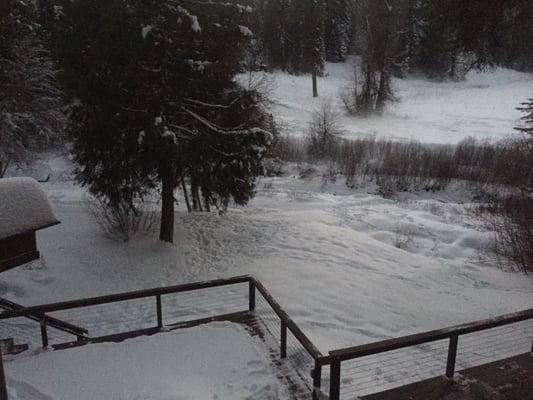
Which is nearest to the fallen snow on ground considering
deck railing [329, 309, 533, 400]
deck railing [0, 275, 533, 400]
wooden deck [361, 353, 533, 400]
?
deck railing [0, 275, 533, 400]

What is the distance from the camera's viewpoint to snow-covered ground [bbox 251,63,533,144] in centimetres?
3156

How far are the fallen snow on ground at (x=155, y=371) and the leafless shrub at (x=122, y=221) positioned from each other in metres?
5.99

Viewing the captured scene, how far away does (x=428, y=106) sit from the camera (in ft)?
136

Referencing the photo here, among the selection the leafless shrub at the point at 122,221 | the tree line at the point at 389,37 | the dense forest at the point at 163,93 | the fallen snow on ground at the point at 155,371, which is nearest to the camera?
the fallen snow on ground at the point at 155,371

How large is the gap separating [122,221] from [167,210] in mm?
1443

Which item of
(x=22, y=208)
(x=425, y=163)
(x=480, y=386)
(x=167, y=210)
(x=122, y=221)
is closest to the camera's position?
(x=22, y=208)

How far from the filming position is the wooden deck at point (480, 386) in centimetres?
507

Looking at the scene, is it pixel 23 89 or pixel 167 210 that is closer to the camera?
pixel 167 210

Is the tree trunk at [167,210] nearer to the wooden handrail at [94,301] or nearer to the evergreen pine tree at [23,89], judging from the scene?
the wooden handrail at [94,301]

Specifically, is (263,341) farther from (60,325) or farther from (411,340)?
(60,325)

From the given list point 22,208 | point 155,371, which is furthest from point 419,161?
point 22,208

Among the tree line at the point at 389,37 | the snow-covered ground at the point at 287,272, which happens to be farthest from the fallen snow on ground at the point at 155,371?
the tree line at the point at 389,37

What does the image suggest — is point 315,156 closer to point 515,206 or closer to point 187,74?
point 515,206

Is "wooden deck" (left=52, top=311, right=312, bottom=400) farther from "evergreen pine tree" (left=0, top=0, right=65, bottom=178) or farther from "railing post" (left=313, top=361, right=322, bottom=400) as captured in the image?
"evergreen pine tree" (left=0, top=0, right=65, bottom=178)
